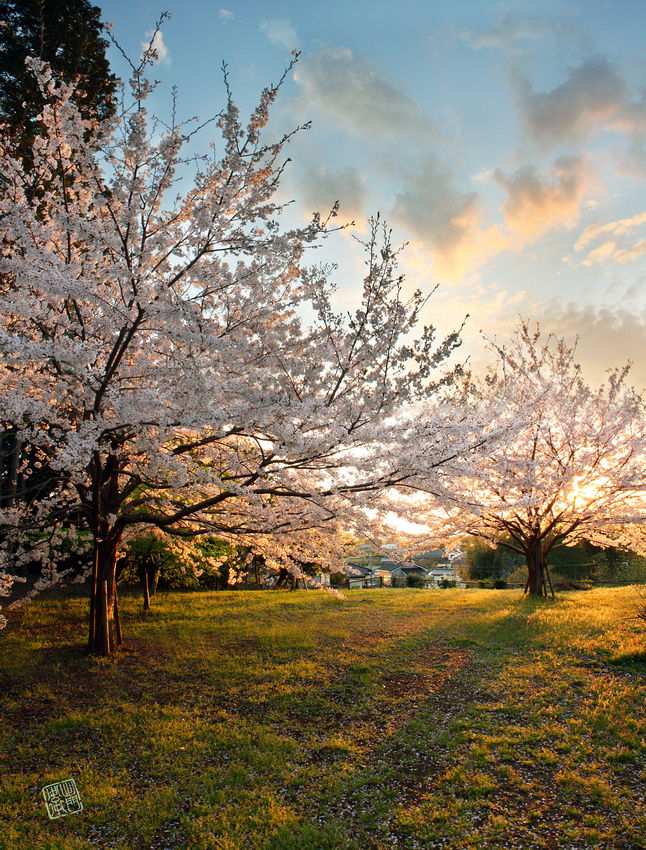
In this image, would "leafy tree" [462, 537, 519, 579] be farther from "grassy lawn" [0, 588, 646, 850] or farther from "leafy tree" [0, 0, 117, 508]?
"leafy tree" [0, 0, 117, 508]

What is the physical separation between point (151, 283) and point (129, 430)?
7.31 ft

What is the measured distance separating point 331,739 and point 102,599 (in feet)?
17.5

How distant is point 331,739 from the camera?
5777mm

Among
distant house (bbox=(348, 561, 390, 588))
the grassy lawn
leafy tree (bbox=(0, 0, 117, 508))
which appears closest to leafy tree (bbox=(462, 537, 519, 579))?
distant house (bbox=(348, 561, 390, 588))

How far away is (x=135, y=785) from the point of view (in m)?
4.81

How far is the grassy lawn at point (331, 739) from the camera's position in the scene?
4.11 metres

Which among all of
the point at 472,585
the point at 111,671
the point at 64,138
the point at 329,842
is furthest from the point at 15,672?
the point at 472,585

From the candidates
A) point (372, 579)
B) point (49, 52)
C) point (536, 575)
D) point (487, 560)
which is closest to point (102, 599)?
point (49, 52)

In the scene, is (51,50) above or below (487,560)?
above

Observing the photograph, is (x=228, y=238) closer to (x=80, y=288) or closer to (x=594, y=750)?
(x=80, y=288)

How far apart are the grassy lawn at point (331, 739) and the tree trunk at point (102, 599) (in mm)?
345

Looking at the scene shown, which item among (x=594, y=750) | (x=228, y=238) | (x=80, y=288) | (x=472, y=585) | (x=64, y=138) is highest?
(x=64, y=138)

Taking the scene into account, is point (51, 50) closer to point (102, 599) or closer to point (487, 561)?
point (102, 599)

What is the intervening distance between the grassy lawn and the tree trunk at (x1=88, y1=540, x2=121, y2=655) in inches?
13.6
